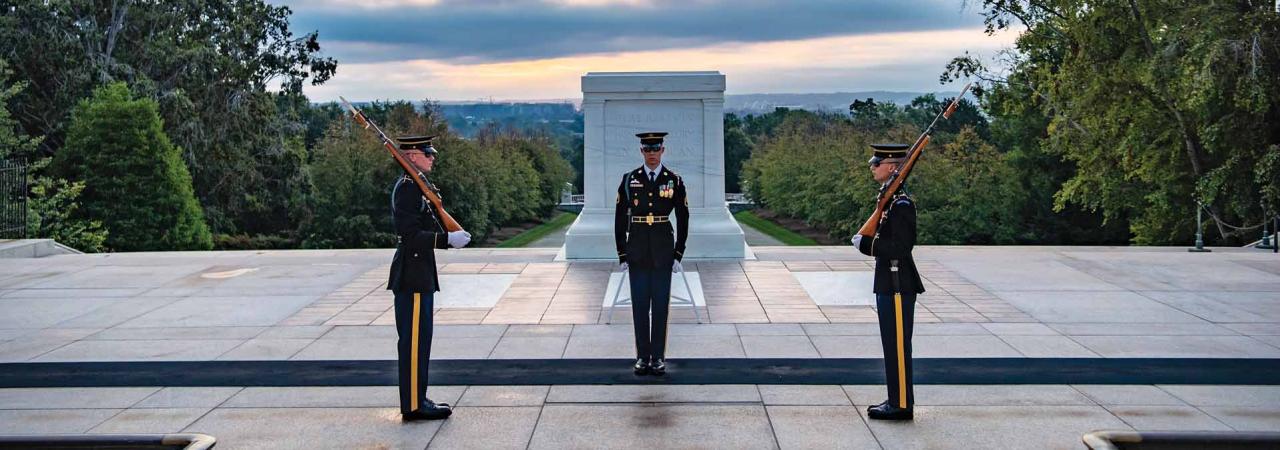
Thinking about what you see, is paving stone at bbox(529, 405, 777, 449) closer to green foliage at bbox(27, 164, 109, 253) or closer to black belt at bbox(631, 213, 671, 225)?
black belt at bbox(631, 213, 671, 225)

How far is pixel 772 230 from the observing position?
47.6 meters

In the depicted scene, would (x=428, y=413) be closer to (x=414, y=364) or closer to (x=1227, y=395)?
(x=414, y=364)

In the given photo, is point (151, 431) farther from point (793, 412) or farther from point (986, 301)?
point (986, 301)

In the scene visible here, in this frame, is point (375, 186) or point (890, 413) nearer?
point (890, 413)

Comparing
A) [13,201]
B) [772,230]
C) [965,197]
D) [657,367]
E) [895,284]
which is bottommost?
[772,230]

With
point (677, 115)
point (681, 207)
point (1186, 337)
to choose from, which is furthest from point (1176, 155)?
point (681, 207)

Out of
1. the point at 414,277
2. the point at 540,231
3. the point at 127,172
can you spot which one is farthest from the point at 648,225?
the point at 540,231

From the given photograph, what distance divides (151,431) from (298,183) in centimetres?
3208

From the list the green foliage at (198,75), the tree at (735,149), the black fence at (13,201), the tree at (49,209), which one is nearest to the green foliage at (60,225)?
the tree at (49,209)

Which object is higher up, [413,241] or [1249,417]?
[413,241]

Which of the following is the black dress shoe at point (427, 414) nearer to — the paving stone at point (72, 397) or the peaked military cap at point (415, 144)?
the peaked military cap at point (415, 144)

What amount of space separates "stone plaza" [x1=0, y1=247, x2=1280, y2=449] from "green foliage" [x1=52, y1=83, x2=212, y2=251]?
17143mm

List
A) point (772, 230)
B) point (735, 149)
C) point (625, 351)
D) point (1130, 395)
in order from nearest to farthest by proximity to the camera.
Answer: point (1130, 395) < point (625, 351) < point (772, 230) < point (735, 149)

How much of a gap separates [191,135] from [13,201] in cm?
1905
